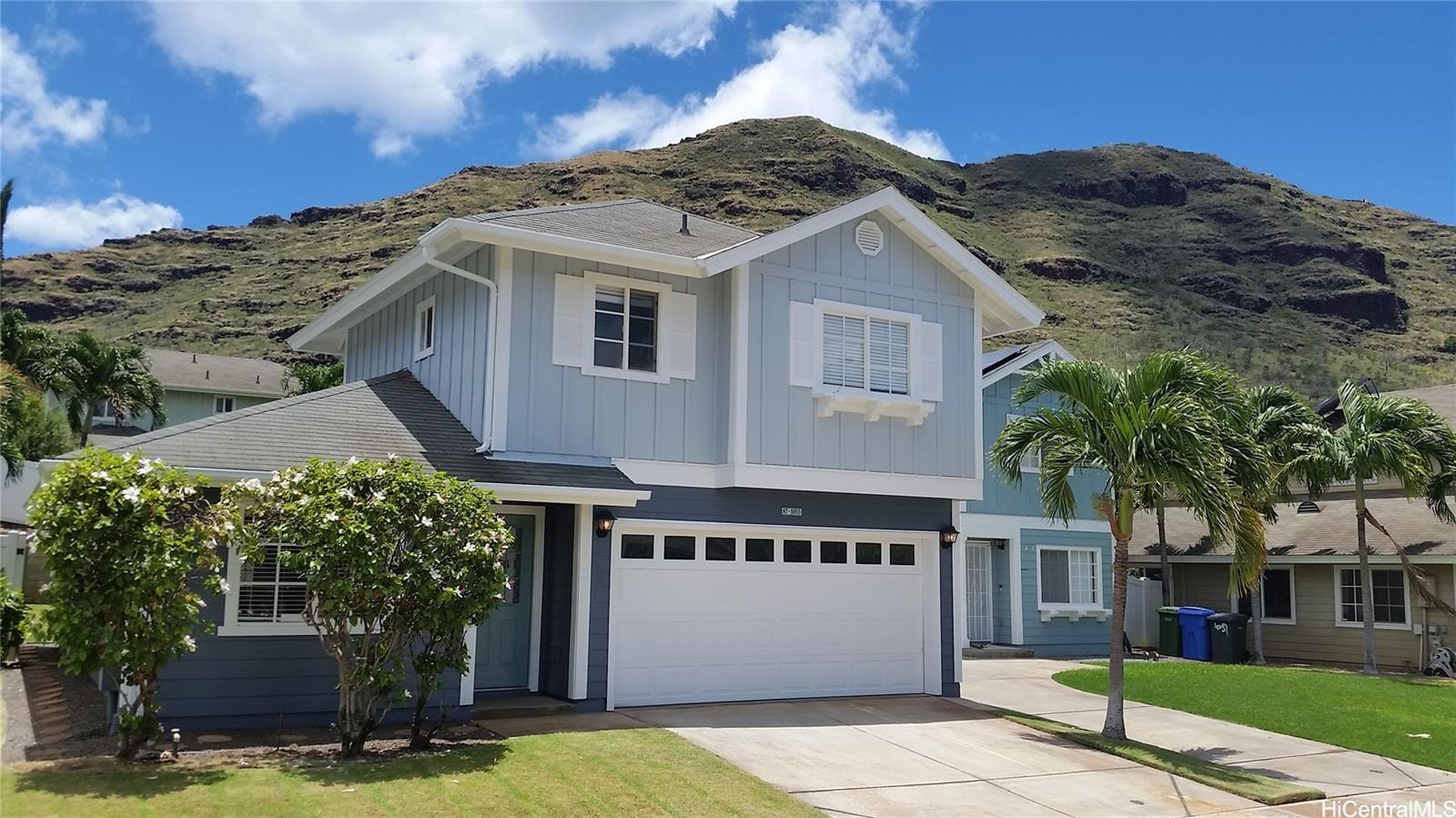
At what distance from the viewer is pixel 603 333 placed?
1276 cm

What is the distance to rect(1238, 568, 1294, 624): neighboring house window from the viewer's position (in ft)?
73.3

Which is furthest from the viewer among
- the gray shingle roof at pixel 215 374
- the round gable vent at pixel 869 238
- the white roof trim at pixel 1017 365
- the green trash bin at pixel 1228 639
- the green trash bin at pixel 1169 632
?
the gray shingle roof at pixel 215 374

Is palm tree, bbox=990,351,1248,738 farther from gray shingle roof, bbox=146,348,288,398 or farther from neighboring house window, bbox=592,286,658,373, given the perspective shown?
gray shingle roof, bbox=146,348,288,398

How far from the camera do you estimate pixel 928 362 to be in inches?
570

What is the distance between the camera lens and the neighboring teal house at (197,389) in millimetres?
39562

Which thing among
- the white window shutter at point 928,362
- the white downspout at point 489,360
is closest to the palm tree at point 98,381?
the white downspout at point 489,360

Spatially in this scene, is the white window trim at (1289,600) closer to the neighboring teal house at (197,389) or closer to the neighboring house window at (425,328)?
the neighboring house window at (425,328)

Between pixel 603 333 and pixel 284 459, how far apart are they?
3856 mm

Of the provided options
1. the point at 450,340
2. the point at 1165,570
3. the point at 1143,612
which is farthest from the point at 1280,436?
the point at 450,340

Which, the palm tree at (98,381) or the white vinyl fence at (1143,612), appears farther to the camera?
the palm tree at (98,381)

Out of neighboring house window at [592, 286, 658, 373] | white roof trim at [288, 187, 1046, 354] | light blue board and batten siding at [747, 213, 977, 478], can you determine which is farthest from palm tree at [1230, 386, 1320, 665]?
neighboring house window at [592, 286, 658, 373]

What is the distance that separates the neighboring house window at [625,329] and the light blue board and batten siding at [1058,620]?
11.4 meters
